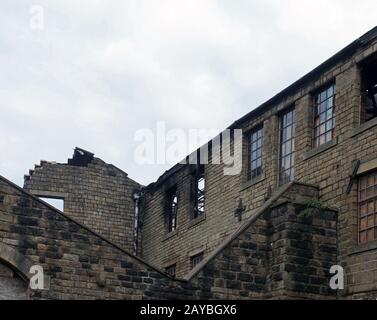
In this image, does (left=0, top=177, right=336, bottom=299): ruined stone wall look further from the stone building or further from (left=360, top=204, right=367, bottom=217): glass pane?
(left=360, top=204, right=367, bottom=217): glass pane

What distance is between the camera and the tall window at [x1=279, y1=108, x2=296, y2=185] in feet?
63.1

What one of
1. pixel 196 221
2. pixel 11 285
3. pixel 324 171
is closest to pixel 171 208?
pixel 196 221

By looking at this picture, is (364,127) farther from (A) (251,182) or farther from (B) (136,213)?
(B) (136,213)

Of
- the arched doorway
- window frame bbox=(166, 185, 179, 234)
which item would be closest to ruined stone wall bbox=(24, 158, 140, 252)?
window frame bbox=(166, 185, 179, 234)

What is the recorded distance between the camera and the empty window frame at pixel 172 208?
2611cm

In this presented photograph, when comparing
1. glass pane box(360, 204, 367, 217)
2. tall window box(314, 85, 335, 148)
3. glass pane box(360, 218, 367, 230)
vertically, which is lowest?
glass pane box(360, 218, 367, 230)

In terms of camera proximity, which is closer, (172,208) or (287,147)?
(287,147)

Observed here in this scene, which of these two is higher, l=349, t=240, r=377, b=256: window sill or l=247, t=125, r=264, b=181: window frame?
l=247, t=125, r=264, b=181: window frame

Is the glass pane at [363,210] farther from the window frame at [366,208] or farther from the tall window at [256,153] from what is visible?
the tall window at [256,153]

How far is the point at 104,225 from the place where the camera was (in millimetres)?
28297

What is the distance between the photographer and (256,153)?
21.0 m

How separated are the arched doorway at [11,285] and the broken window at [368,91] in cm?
789

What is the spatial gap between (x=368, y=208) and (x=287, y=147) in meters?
3.73

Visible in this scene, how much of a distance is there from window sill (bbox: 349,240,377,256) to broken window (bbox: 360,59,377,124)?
276cm
